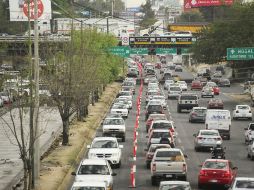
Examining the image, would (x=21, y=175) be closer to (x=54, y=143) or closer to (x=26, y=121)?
(x=54, y=143)

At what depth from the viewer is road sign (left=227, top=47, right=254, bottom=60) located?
275 ft

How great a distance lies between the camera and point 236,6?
100562mm

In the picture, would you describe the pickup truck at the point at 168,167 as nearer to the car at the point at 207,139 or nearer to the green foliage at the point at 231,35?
the car at the point at 207,139

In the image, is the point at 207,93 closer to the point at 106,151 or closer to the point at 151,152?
the point at 151,152

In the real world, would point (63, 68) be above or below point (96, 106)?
above

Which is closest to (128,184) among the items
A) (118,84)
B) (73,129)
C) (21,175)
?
(21,175)

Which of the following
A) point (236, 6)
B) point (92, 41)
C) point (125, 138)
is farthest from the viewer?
point (236, 6)

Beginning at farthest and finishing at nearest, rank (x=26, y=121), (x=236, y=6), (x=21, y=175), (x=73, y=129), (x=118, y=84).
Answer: (x=118, y=84) → (x=236, y=6) → (x=26, y=121) → (x=73, y=129) → (x=21, y=175)

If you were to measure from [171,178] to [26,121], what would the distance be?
33178mm

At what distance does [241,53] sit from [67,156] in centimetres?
4427

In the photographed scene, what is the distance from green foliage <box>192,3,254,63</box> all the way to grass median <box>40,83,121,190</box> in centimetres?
2679

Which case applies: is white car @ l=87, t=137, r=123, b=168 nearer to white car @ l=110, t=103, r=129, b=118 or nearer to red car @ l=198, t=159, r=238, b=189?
red car @ l=198, t=159, r=238, b=189

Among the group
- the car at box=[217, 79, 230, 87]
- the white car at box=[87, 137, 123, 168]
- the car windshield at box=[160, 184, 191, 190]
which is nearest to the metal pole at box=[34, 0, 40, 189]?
the white car at box=[87, 137, 123, 168]

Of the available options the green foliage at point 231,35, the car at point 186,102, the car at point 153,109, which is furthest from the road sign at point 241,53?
the car at point 153,109
